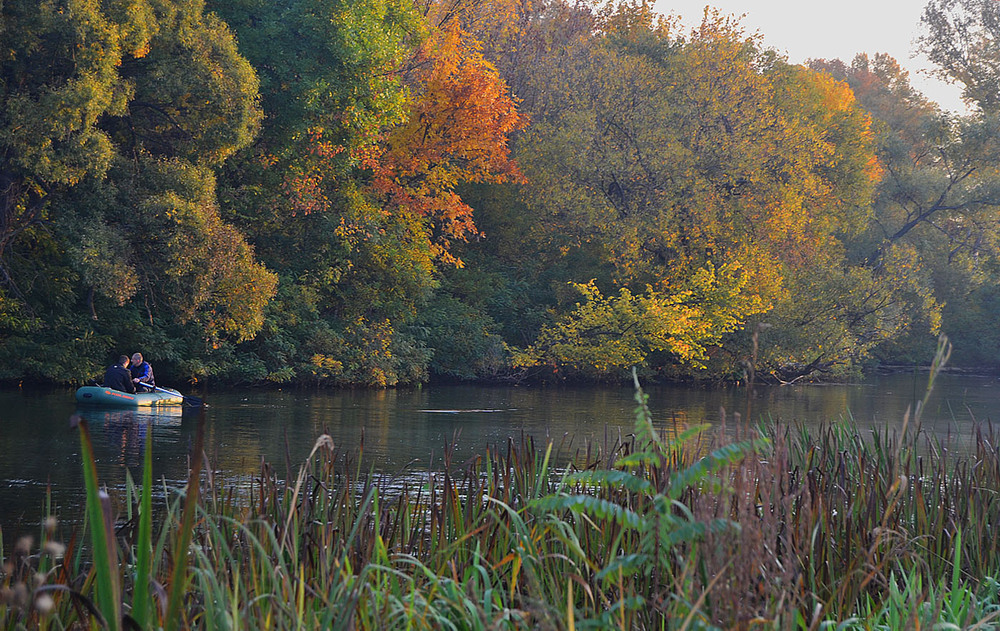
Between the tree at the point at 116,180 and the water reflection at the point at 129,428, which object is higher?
the tree at the point at 116,180

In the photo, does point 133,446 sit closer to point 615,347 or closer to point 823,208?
point 615,347

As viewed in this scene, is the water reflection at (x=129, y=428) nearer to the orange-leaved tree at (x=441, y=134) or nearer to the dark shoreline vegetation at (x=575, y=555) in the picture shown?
the dark shoreline vegetation at (x=575, y=555)

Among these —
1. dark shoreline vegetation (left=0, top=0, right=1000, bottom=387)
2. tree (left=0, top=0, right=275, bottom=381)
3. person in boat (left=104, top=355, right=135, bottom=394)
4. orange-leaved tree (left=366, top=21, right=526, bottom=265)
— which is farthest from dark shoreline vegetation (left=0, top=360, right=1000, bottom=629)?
orange-leaved tree (left=366, top=21, right=526, bottom=265)

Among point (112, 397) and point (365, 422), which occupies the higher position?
point (112, 397)

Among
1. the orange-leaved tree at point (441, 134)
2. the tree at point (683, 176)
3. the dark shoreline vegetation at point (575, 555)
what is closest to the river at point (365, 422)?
the dark shoreline vegetation at point (575, 555)

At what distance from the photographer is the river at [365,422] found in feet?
39.4

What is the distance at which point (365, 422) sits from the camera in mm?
19078

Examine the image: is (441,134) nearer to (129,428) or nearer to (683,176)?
(683,176)

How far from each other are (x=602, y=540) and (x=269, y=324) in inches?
852

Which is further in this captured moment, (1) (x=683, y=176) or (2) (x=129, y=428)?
(1) (x=683, y=176)

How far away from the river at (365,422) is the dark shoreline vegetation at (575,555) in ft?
5.16

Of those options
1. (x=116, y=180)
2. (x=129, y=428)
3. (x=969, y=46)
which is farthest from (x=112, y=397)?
(x=969, y=46)

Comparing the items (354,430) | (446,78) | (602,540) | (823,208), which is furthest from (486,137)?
(602,540)

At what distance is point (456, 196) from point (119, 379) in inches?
503
